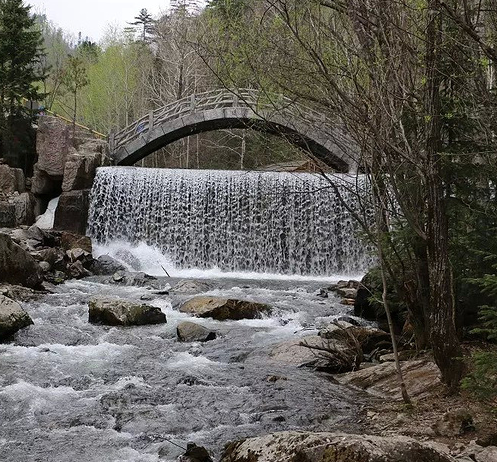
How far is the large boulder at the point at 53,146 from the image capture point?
2025 cm

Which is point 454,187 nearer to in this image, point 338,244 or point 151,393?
point 151,393

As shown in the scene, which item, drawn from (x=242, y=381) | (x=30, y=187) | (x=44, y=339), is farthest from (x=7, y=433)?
(x=30, y=187)

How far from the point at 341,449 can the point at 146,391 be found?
3.41 m

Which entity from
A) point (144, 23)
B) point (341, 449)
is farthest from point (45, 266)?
point (144, 23)

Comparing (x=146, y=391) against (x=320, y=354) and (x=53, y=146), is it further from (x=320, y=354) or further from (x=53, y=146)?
(x=53, y=146)

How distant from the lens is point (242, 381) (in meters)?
7.27

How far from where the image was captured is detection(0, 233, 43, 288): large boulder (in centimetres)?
1179

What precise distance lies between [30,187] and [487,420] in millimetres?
18226

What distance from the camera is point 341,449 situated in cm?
383

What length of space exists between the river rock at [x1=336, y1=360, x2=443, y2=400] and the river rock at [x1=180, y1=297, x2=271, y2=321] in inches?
140

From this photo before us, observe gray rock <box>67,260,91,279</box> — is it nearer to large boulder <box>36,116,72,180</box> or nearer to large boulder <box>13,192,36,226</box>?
large boulder <box>13,192,36,226</box>

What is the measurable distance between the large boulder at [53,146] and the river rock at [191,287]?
842 cm

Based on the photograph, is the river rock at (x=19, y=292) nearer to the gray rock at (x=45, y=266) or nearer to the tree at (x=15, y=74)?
the gray rock at (x=45, y=266)

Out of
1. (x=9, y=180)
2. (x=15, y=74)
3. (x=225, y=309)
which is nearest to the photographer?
(x=225, y=309)
